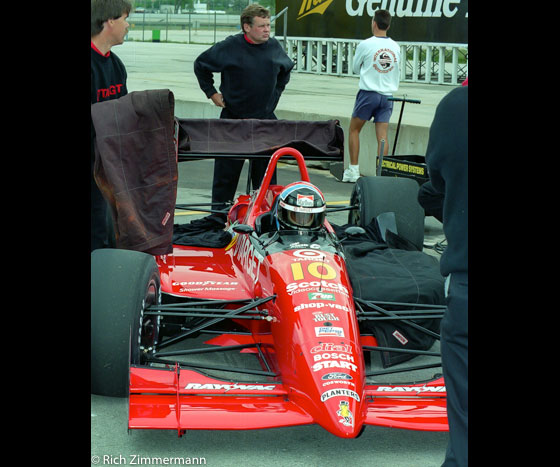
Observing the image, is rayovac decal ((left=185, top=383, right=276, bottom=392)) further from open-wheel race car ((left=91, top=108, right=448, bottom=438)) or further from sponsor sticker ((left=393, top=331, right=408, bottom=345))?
sponsor sticker ((left=393, top=331, right=408, bottom=345))

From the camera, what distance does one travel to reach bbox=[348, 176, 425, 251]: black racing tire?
7218 millimetres

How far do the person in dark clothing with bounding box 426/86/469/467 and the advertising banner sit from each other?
16.1m

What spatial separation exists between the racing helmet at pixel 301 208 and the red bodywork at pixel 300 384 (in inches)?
9.2

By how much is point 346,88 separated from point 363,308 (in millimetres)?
15758

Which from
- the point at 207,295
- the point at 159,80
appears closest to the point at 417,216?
Result: the point at 207,295

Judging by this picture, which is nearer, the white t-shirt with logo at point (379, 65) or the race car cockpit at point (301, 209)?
the race car cockpit at point (301, 209)

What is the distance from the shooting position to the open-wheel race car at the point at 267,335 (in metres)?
4.36

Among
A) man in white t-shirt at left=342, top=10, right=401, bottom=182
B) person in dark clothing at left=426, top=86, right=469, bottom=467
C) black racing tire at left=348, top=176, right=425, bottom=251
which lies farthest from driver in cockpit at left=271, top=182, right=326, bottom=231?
man in white t-shirt at left=342, top=10, right=401, bottom=182

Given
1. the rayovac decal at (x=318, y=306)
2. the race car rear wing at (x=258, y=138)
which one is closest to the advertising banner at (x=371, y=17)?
the race car rear wing at (x=258, y=138)

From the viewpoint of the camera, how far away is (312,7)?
22.3 meters

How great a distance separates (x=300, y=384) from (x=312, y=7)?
18859 mm

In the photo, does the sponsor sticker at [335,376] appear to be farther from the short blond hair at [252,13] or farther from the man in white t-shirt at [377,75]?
the man in white t-shirt at [377,75]

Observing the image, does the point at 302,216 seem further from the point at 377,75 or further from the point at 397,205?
the point at 377,75
